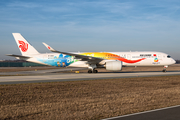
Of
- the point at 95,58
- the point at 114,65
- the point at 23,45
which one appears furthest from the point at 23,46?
the point at 114,65

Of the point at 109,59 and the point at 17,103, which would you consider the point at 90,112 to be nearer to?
the point at 17,103

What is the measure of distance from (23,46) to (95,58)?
15.1 metres

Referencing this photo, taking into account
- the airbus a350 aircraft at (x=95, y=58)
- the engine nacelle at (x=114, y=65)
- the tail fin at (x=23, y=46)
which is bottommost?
the engine nacelle at (x=114, y=65)

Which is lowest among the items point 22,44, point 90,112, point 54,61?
point 90,112

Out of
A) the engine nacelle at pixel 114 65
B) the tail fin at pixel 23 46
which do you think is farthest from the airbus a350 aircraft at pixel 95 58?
the engine nacelle at pixel 114 65

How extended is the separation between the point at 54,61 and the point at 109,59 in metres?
11.1

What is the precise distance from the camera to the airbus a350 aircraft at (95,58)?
3747cm

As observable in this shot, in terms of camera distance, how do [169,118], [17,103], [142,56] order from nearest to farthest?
[169,118], [17,103], [142,56]

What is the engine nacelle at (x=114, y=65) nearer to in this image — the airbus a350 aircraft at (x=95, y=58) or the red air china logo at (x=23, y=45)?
A: the airbus a350 aircraft at (x=95, y=58)

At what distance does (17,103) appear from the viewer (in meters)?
10.9

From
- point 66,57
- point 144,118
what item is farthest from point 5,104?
point 66,57

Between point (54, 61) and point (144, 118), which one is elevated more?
point (54, 61)

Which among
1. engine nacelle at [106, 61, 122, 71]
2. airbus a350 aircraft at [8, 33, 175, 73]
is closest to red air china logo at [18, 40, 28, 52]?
airbus a350 aircraft at [8, 33, 175, 73]

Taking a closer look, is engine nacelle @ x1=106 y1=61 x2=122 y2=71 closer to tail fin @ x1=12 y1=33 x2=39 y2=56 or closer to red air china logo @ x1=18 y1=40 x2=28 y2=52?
tail fin @ x1=12 y1=33 x2=39 y2=56
